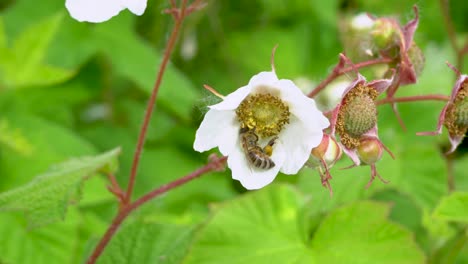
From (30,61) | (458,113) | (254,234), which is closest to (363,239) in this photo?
(254,234)

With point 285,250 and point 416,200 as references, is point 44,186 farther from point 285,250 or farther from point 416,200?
point 416,200

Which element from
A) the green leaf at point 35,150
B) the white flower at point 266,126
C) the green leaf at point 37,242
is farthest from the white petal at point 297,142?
the green leaf at point 35,150

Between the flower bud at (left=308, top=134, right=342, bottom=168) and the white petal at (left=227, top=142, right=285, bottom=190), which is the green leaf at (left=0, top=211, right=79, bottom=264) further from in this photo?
the flower bud at (left=308, top=134, right=342, bottom=168)

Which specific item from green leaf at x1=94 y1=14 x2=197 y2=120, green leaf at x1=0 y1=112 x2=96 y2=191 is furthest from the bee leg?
green leaf at x1=94 y1=14 x2=197 y2=120

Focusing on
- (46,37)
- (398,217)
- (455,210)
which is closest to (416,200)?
(398,217)

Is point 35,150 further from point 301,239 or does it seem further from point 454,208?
point 454,208
